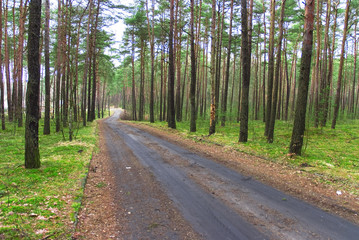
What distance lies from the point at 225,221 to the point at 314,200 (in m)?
2.36

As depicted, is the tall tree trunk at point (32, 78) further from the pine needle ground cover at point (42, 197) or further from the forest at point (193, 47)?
the forest at point (193, 47)

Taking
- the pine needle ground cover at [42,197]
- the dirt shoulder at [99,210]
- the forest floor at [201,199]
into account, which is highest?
the pine needle ground cover at [42,197]

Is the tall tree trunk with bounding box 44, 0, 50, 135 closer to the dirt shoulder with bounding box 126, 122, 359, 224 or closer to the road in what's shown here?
the road

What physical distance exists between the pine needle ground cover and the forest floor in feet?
0.82

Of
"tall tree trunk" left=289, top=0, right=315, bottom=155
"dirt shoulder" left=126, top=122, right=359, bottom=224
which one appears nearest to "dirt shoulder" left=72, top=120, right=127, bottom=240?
"dirt shoulder" left=126, top=122, right=359, bottom=224

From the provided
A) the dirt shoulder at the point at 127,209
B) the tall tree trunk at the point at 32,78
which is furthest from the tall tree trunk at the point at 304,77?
the tall tree trunk at the point at 32,78

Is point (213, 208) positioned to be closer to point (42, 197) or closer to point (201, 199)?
point (201, 199)

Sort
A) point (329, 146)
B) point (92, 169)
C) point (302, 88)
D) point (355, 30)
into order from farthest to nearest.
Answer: point (355, 30), point (329, 146), point (302, 88), point (92, 169)

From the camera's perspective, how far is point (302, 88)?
793cm

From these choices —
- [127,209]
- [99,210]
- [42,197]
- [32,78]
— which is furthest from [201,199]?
[32,78]

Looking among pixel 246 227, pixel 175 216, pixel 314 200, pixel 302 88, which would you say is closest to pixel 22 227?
pixel 175 216

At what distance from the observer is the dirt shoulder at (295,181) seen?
4.46 metres

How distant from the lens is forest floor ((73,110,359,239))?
138 inches

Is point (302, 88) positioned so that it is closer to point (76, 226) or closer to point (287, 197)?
point (287, 197)
